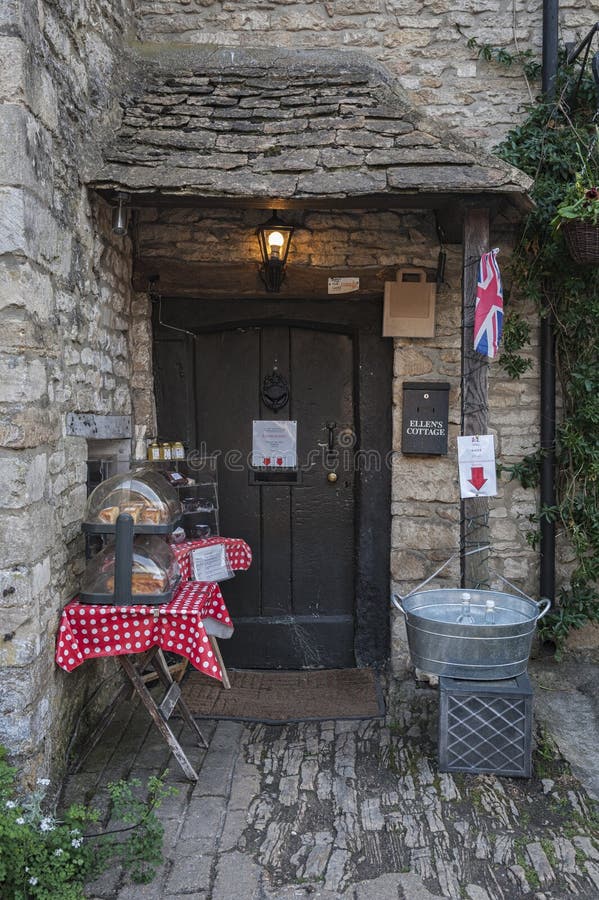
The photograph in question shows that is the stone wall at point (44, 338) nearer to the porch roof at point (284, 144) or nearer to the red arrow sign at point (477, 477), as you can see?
the porch roof at point (284, 144)

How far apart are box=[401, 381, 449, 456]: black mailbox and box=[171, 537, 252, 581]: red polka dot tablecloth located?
118cm

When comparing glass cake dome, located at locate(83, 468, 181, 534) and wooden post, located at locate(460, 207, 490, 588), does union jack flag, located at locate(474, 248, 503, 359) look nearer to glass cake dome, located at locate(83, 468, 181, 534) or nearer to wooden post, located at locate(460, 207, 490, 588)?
wooden post, located at locate(460, 207, 490, 588)

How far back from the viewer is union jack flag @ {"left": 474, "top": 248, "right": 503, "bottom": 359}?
348 centimetres

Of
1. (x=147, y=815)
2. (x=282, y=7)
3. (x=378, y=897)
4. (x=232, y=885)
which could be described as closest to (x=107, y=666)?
(x=147, y=815)

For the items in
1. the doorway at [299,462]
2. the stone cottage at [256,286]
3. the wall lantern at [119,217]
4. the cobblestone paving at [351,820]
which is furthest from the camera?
the doorway at [299,462]

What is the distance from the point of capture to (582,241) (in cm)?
388

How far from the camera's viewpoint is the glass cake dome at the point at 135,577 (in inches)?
124

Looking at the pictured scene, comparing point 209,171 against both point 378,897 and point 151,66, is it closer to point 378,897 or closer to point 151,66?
point 151,66

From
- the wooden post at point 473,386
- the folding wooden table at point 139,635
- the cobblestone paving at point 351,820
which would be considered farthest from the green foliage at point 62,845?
the wooden post at point 473,386

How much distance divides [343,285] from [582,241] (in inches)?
54.8

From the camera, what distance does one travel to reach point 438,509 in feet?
14.6

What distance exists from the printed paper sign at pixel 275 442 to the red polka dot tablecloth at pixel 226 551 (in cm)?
60

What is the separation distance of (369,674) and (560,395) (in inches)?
85.6

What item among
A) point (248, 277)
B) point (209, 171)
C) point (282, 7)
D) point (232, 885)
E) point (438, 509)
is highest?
point (282, 7)
